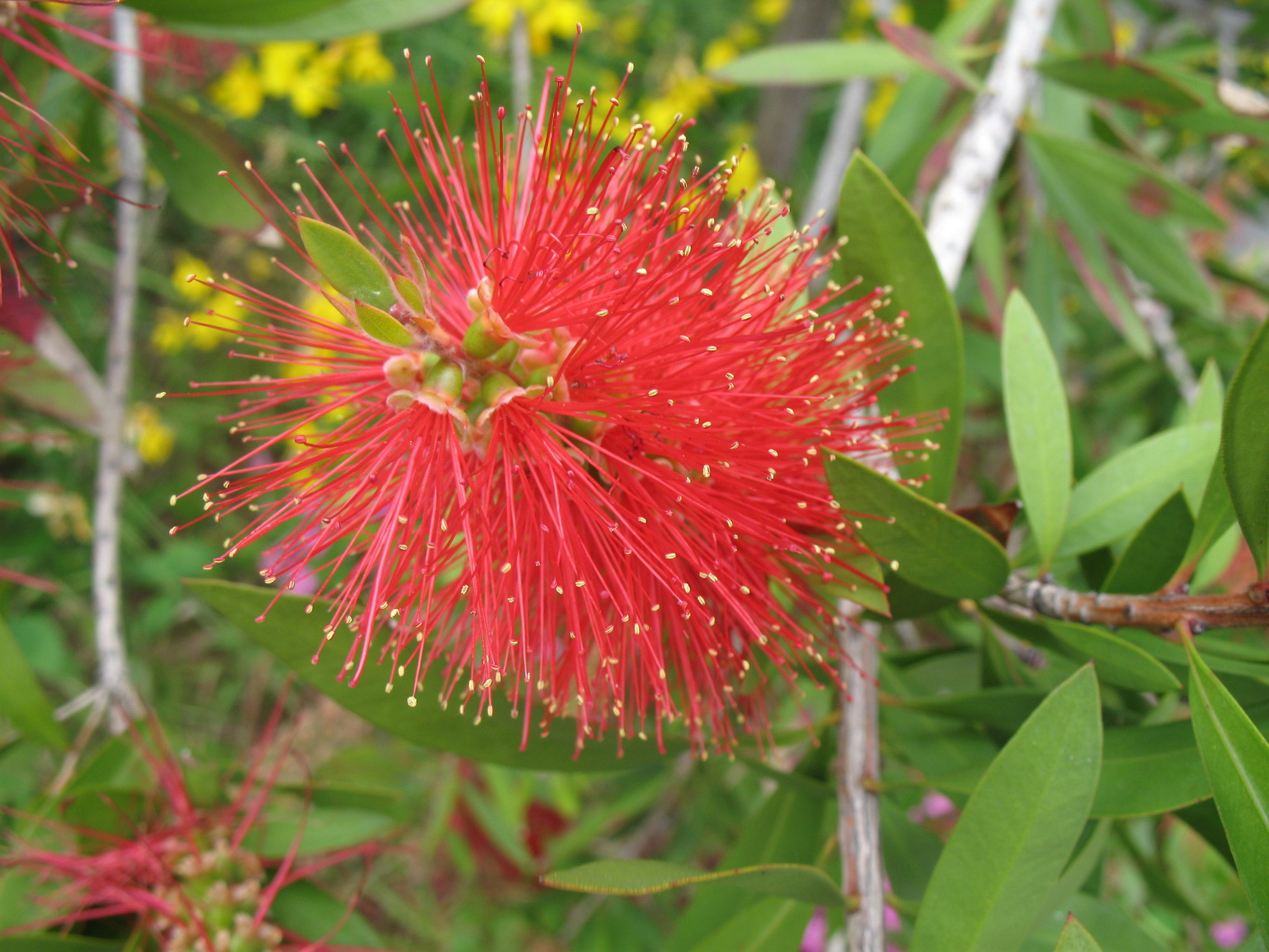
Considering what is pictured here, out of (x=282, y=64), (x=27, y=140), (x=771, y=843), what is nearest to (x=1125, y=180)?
(x=771, y=843)

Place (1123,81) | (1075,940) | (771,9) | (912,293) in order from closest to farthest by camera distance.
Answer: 1. (1075,940)
2. (912,293)
3. (1123,81)
4. (771,9)

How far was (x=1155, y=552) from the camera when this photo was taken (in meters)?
0.72

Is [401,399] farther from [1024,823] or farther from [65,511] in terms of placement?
[65,511]

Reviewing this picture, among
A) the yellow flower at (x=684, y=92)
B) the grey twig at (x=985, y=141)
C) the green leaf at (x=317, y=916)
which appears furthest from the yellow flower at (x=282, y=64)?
the green leaf at (x=317, y=916)

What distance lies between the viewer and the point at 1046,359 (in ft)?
2.68

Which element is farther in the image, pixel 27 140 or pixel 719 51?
pixel 719 51

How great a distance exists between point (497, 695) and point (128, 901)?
0.52m

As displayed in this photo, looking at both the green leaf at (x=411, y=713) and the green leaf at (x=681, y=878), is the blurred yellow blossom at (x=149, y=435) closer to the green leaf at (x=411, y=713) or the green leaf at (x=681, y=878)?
the green leaf at (x=411, y=713)

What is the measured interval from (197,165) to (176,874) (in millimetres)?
901

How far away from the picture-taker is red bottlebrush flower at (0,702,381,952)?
90cm

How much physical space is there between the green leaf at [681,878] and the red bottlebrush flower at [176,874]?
0.45m

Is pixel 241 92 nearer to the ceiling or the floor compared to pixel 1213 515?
nearer to the ceiling

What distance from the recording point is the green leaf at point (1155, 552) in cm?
70

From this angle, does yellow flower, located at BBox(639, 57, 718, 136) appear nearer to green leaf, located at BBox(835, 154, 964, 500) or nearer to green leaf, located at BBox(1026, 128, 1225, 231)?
green leaf, located at BBox(1026, 128, 1225, 231)
